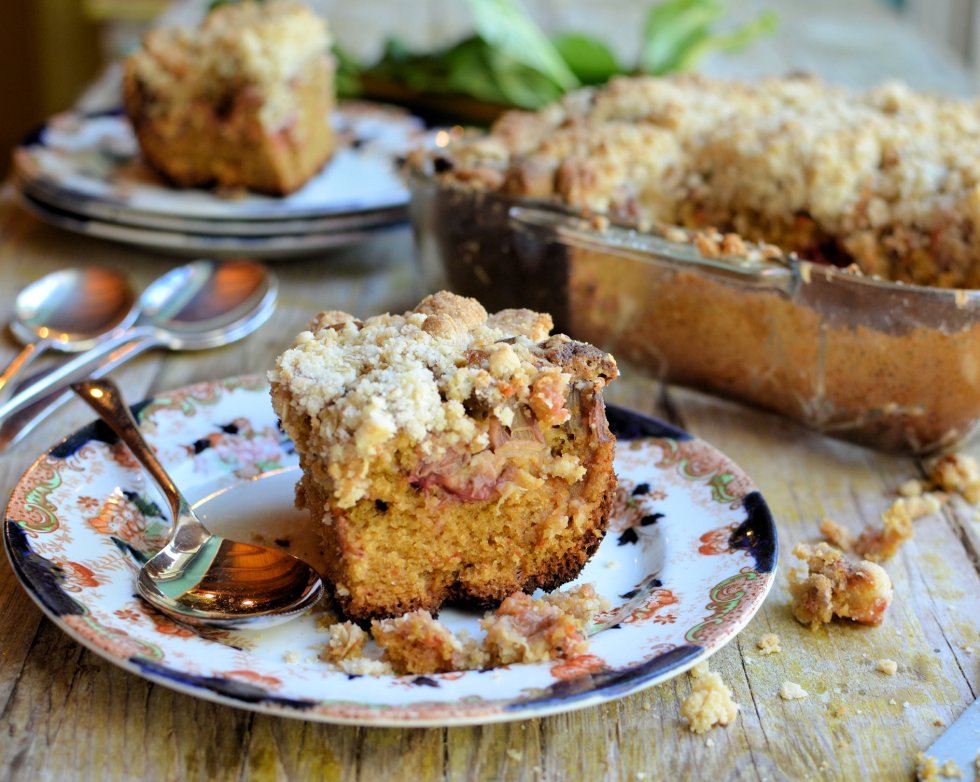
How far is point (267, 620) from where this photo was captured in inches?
47.2

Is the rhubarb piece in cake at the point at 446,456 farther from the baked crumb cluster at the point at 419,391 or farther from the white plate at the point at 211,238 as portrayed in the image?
the white plate at the point at 211,238

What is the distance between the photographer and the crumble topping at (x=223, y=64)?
2309mm

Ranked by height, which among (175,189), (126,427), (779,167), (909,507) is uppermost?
(779,167)

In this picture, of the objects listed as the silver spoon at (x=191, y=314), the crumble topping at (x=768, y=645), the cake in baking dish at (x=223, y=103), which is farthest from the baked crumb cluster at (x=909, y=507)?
the cake in baking dish at (x=223, y=103)

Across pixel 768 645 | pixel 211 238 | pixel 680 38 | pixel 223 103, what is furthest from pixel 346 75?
pixel 768 645

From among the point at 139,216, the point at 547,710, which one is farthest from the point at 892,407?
the point at 139,216

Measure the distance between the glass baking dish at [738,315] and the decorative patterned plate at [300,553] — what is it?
0.28 metres

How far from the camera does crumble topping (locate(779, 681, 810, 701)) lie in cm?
122

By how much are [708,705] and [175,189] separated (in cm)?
168

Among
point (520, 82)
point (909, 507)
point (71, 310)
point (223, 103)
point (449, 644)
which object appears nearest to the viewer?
point (449, 644)

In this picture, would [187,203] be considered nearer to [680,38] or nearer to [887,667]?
[680,38]

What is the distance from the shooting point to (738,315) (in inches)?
68.6

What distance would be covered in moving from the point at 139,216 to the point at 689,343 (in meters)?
1.12

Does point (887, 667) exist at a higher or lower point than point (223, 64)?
lower
